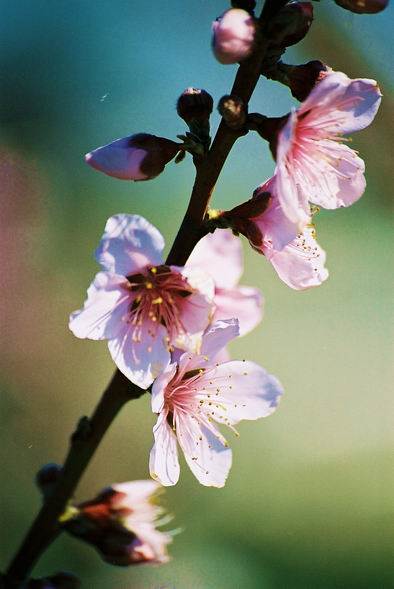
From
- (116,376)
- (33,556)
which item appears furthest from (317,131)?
(33,556)

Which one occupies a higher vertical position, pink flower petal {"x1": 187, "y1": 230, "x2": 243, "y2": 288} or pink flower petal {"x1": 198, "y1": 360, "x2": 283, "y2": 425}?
pink flower petal {"x1": 187, "y1": 230, "x2": 243, "y2": 288}

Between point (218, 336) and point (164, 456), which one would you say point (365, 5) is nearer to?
point (218, 336)

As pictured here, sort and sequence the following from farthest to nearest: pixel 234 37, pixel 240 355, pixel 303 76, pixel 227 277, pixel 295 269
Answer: pixel 240 355, pixel 227 277, pixel 295 269, pixel 303 76, pixel 234 37

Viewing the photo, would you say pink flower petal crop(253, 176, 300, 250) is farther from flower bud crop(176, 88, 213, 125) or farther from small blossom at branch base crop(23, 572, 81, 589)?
small blossom at branch base crop(23, 572, 81, 589)

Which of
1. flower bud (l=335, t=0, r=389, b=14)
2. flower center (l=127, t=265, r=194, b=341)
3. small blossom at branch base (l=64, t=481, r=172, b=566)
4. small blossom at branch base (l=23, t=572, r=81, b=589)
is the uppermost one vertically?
flower bud (l=335, t=0, r=389, b=14)

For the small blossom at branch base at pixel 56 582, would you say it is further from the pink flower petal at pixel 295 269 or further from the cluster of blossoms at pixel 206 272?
the pink flower petal at pixel 295 269

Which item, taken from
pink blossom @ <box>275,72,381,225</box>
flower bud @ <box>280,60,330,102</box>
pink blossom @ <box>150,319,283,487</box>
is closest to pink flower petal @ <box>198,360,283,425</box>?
pink blossom @ <box>150,319,283,487</box>

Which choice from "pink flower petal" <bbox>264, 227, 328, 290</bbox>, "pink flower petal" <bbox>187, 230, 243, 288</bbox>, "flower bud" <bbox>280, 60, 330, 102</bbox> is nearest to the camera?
"flower bud" <bbox>280, 60, 330, 102</bbox>

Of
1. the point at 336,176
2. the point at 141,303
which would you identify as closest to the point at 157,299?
the point at 141,303
